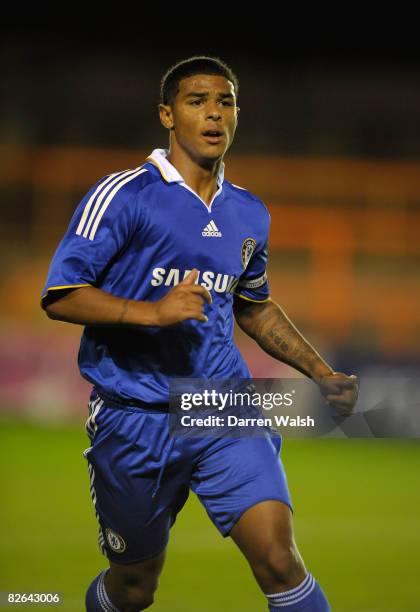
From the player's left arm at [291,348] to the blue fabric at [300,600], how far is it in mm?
595

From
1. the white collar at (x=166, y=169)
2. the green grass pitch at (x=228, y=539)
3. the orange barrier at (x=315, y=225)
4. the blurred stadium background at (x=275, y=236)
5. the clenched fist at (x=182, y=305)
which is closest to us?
the clenched fist at (x=182, y=305)

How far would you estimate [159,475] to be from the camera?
125 inches

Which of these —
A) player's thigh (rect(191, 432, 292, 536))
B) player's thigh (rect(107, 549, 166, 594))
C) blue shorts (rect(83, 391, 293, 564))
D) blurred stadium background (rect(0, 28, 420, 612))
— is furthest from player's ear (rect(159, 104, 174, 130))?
blurred stadium background (rect(0, 28, 420, 612))

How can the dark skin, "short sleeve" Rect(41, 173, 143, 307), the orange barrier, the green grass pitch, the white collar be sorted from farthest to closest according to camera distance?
the orange barrier → the green grass pitch → the white collar → "short sleeve" Rect(41, 173, 143, 307) → the dark skin

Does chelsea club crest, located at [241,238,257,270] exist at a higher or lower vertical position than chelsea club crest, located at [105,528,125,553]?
higher

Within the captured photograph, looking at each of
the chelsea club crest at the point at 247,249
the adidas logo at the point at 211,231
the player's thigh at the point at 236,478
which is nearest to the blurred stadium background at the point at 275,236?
the player's thigh at the point at 236,478

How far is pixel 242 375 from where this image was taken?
10.9 ft

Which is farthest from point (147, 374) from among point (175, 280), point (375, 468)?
point (375, 468)

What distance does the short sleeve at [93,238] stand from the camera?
9.93ft

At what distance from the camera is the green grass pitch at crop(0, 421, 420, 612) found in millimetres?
4562

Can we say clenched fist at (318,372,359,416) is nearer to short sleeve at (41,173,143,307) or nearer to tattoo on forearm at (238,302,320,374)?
tattoo on forearm at (238,302,320,374)

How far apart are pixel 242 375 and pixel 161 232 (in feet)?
1.81

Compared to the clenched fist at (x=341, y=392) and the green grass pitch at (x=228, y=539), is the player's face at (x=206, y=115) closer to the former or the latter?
the clenched fist at (x=341, y=392)

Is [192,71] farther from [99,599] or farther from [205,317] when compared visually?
[99,599]
